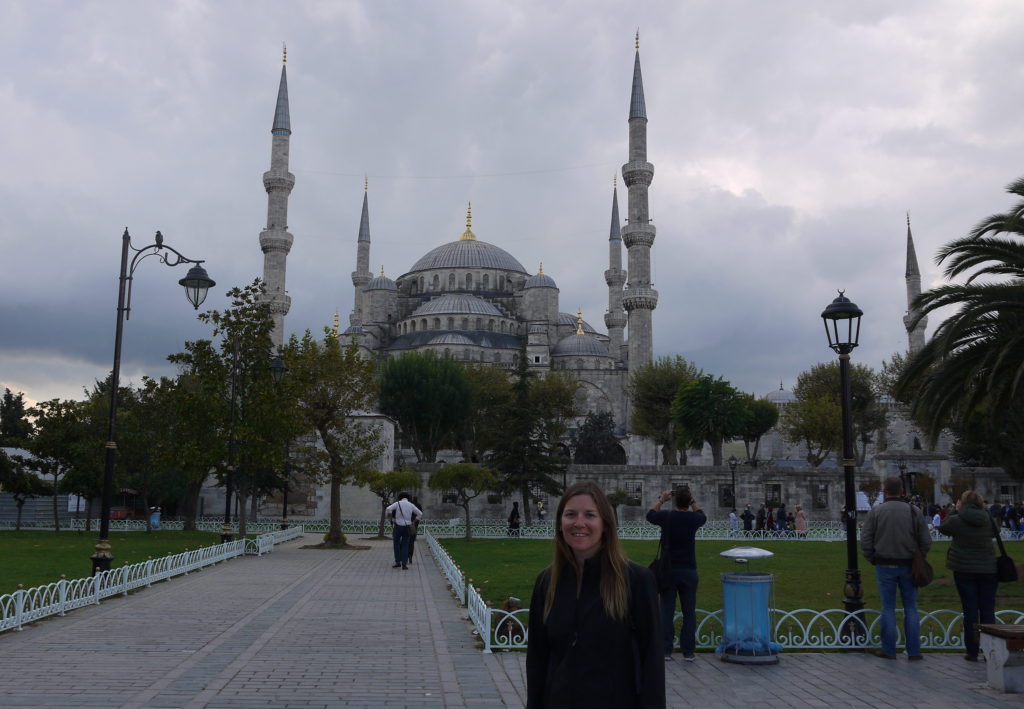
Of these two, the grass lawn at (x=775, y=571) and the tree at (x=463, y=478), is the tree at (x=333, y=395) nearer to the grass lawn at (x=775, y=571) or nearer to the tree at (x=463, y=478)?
the tree at (x=463, y=478)

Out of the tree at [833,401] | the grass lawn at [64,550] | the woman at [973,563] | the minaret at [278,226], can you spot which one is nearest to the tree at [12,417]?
the minaret at [278,226]

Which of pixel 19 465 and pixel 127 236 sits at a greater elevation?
pixel 127 236

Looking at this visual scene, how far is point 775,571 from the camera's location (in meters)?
16.8

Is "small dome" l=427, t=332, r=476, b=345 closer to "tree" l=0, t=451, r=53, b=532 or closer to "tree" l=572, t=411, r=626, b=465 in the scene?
"tree" l=572, t=411, r=626, b=465

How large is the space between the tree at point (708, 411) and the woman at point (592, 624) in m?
39.2

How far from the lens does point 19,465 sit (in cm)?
2866

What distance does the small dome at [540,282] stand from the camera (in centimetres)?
7381

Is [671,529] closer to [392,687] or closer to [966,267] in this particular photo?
[392,687]

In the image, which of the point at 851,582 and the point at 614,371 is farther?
the point at 614,371

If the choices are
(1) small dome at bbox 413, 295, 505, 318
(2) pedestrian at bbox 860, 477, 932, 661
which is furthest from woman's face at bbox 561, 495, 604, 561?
(1) small dome at bbox 413, 295, 505, 318

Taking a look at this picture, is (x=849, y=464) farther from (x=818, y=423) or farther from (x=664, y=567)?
(x=818, y=423)

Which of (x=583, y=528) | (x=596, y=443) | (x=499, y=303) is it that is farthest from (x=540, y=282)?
(x=583, y=528)

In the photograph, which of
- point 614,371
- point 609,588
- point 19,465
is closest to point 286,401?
point 19,465

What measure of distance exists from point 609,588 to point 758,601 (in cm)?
483
